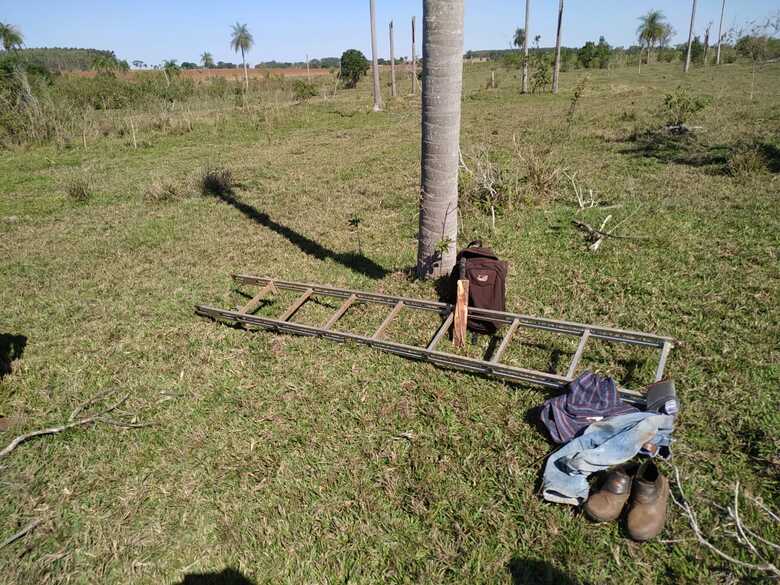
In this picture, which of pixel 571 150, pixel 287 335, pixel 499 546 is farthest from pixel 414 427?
pixel 571 150

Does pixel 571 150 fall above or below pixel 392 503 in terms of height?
above

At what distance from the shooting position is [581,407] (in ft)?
9.47

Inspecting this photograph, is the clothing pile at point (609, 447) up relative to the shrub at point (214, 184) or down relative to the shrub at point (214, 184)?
down

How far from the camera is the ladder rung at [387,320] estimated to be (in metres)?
3.87

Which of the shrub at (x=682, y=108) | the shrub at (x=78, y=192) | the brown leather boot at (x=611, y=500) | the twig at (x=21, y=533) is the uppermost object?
the shrub at (x=682, y=108)

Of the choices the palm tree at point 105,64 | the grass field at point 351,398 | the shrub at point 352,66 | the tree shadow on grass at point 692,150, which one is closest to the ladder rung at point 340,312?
the grass field at point 351,398

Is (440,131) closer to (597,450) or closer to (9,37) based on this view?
(597,450)

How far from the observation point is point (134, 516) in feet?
A: 8.66

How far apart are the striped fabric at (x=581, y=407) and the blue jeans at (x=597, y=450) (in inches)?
3.5

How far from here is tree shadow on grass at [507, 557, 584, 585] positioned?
84.6 inches

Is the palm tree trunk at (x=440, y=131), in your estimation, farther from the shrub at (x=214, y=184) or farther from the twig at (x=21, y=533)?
the shrub at (x=214, y=184)

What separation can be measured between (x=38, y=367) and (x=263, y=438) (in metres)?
2.41

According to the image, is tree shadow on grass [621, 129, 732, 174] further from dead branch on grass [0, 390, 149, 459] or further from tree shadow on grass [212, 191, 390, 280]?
dead branch on grass [0, 390, 149, 459]

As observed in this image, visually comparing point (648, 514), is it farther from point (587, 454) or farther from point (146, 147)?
point (146, 147)
